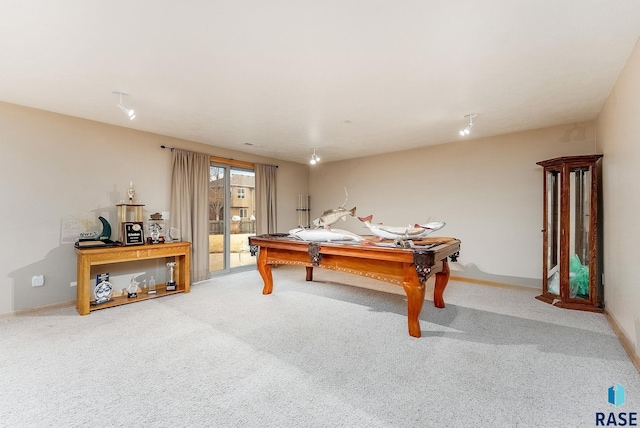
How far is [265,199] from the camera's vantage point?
5.83 m

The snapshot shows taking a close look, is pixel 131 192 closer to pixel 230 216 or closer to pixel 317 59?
pixel 230 216

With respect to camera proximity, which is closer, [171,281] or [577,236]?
[577,236]

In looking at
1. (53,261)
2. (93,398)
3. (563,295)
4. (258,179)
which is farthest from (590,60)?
(53,261)

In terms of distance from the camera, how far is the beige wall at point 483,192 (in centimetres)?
414

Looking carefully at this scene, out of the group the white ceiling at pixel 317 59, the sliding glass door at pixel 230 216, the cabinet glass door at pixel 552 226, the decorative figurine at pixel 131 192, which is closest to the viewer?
the white ceiling at pixel 317 59

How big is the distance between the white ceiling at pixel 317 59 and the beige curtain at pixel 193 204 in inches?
36.2

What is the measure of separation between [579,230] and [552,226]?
0.28 metres

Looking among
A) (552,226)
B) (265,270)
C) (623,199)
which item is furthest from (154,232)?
(552,226)

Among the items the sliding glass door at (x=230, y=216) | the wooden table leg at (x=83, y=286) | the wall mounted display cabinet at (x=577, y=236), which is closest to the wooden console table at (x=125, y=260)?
the wooden table leg at (x=83, y=286)

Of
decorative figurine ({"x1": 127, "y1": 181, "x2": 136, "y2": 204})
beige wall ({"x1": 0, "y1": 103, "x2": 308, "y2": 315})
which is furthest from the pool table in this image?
beige wall ({"x1": 0, "y1": 103, "x2": 308, "y2": 315})

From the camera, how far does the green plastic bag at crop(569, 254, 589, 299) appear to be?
11.2ft

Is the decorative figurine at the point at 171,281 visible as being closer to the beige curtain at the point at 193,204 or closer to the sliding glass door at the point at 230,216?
the beige curtain at the point at 193,204

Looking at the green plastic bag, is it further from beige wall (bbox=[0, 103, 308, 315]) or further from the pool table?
beige wall (bbox=[0, 103, 308, 315])

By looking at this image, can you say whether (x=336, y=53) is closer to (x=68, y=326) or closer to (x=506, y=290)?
(x=68, y=326)
